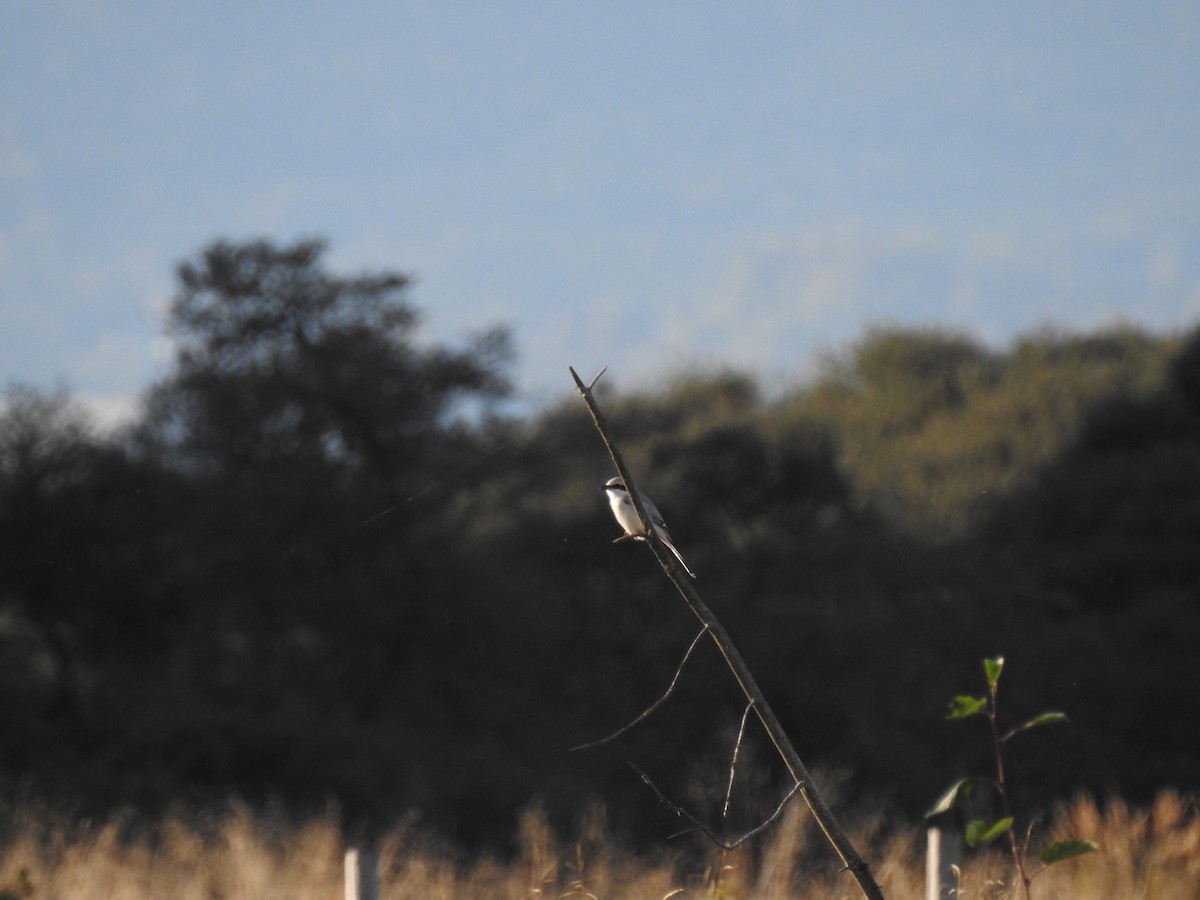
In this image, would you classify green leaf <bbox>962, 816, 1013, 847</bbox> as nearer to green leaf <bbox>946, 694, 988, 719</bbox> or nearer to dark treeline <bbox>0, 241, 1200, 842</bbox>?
green leaf <bbox>946, 694, 988, 719</bbox>

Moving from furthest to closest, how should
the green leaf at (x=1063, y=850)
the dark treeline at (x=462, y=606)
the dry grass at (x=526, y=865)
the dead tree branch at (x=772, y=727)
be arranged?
the dark treeline at (x=462, y=606), the dry grass at (x=526, y=865), the green leaf at (x=1063, y=850), the dead tree branch at (x=772, y=727)

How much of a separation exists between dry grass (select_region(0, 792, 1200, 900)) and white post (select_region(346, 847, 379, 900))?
363 millimetres

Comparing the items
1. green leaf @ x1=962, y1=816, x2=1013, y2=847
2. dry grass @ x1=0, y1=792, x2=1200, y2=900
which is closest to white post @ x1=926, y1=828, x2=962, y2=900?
dry grass @ x1=0, y1=792, x2=1200, y2=900

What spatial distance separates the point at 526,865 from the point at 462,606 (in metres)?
6.98

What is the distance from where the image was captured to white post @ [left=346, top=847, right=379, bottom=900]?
3.28 meters


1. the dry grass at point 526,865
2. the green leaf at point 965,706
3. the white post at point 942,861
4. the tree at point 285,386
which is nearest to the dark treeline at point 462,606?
the tree at point 285,386

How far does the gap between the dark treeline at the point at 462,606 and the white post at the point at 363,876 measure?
9.03 m

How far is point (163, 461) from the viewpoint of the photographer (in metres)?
15.7

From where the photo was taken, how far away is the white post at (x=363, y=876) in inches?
129

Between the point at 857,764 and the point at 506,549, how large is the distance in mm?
5633

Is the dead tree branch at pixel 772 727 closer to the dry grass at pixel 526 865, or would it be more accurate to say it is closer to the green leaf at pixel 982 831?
the green leaf at pixel 982 831

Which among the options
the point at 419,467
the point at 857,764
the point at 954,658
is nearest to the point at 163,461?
the point at 419,467

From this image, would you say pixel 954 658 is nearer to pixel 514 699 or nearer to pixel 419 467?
pixel 514 699

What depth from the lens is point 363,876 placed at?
329cm
